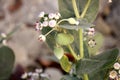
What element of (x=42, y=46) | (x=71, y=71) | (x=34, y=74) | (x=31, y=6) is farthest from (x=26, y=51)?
(x=71, y=71)

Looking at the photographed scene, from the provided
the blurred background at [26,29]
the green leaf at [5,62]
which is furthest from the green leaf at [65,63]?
the blurred background at [26,29]

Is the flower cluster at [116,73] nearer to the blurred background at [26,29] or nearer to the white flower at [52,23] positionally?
the white flower at [52,23]

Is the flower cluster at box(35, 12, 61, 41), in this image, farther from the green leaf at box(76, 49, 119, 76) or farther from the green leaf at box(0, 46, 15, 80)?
the green leaf at box(0, 46, 15, 80)

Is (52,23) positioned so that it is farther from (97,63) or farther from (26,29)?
(26,29)

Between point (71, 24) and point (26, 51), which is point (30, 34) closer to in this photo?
point (26, 51)

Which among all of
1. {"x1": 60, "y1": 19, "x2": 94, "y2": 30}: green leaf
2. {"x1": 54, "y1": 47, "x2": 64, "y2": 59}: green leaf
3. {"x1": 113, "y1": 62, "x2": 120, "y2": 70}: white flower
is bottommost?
{"x1": 113, "y1": 62, "x2": 120, "y2": 70}: white flower

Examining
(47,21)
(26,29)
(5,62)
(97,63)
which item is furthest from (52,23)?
(26,29)

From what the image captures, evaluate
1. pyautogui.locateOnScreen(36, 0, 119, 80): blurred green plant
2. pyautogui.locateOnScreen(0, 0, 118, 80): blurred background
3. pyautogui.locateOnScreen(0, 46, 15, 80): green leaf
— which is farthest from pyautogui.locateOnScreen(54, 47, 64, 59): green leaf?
pyautogui.locateOnScreen(0, 0, 118, 80): blurred background
